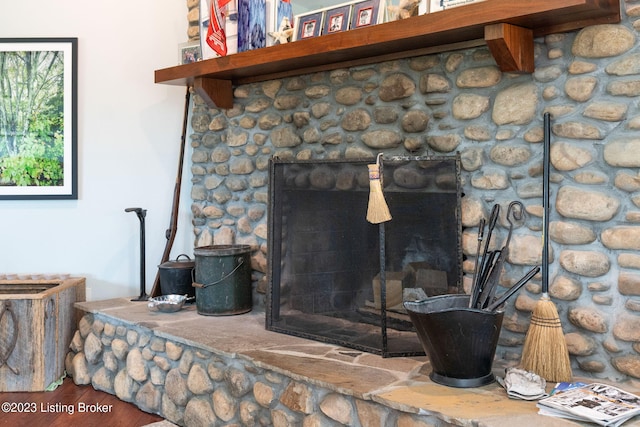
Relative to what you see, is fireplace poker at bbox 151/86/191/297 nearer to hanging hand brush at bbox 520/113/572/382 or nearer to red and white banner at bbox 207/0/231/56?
red and white banner at bbox 207/0/231/56

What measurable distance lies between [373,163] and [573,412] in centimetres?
120

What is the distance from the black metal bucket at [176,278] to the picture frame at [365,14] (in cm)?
164

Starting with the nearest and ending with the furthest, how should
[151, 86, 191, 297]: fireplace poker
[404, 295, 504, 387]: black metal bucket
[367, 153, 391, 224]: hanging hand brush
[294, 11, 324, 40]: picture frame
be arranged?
[404, 295, 504, 387]: black metal bucket
[367, 153, 391, 224]: hanging hand brush
[294, 11, 324, 40]: picture frame
[151, 86, 191, 297]: fireplace poker

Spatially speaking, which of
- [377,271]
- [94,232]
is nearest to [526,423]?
[377,271]

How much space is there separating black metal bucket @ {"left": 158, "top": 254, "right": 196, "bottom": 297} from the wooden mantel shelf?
107 cm

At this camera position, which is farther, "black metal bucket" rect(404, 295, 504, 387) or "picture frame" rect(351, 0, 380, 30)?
"picture frame" rect(351, 0, 380, 30)

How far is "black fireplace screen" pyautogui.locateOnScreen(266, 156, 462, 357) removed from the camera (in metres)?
2.45

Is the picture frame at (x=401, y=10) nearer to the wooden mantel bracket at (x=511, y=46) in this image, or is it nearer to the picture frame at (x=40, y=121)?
the wooden mantel bracket at (x=511, y=46)

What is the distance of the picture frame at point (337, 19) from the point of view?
2641 mm

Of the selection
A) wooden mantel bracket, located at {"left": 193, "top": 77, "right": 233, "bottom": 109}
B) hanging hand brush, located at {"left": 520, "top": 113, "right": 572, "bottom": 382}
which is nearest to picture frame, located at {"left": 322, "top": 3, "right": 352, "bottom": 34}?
wooden mantel bracket, located at {"left": 193, "top": 77, "right": 233, "bottom": 109}

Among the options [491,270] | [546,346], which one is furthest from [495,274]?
[546,346]

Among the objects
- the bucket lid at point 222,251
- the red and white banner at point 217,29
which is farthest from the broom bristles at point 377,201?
the red and white banner at point 217,29

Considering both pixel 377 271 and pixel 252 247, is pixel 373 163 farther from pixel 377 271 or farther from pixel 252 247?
Answer: pixel 252 247

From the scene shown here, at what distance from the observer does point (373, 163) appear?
8.29 feet
